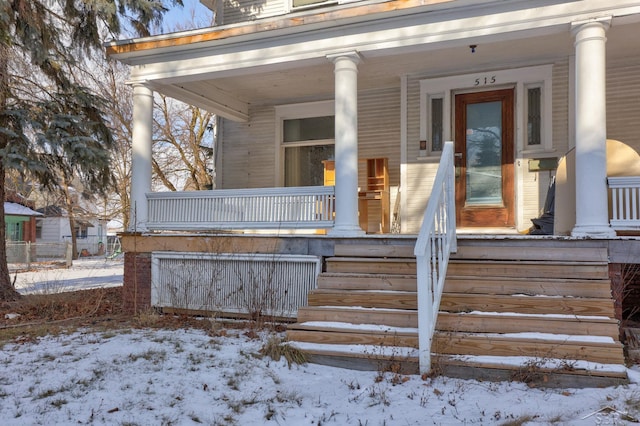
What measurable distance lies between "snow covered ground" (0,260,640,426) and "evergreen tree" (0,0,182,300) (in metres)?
5.09

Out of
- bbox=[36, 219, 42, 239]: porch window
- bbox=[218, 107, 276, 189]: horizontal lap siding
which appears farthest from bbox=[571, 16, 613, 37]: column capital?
bbox=[36, 219, 42, 239]: porch window

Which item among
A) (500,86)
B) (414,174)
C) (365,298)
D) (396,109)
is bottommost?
(365,298)

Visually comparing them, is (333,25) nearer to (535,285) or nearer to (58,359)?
(535,285)

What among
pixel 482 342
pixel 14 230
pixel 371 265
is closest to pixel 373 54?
pixel 371 265

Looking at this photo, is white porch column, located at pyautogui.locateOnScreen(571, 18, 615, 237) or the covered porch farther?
the covered porch

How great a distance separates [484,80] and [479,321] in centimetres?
458

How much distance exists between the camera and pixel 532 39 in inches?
261

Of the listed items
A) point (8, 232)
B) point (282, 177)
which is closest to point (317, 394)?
point (282, 177)

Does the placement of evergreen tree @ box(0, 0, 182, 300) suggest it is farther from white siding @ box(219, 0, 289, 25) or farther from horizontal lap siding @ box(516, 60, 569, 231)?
horizontal lap siding @ box(516, 60, 569, 231)

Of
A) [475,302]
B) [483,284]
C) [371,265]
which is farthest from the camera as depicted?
[371,265]

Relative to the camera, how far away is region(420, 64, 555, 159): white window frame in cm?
723

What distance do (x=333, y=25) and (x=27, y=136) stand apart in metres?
6.11

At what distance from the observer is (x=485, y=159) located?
24.8 ft

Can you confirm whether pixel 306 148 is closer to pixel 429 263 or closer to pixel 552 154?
pixel 552 154
